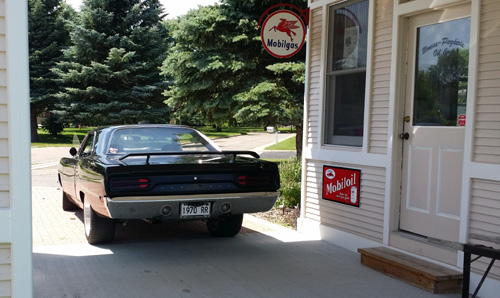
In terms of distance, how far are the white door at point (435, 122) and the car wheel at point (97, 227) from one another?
3.50 meters

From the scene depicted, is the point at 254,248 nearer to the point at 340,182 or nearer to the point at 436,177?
the point at 340,182

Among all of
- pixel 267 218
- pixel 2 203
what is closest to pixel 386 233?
pixel 267 218

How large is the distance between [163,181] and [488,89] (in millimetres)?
3341

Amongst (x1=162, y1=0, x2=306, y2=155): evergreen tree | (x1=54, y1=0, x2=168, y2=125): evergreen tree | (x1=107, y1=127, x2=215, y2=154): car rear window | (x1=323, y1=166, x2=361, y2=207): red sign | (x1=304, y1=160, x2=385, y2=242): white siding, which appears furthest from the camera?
(x1=54, y1=0, x2=168, y2=125): evergreen tree

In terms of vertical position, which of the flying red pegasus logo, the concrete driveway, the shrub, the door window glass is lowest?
the concrete driveway

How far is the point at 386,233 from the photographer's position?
5.75m

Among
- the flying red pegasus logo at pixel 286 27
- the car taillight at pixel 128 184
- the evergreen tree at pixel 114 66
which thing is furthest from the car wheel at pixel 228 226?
the evergreen tree at pixel 114 66

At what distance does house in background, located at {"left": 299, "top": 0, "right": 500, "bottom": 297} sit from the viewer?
15.2ft

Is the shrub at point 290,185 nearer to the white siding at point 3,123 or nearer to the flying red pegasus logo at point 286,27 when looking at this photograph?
the flying red pegasus logo at point 286,27

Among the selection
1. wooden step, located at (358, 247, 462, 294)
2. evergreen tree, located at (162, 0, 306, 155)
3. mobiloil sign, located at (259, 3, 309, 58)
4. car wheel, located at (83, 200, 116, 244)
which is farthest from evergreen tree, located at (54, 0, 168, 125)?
wooden step, located at (358, 247, 462, 294)

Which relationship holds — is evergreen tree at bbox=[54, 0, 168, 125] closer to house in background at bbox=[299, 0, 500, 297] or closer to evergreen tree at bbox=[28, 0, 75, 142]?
evergreen tree at bbox=[28, 0, 75, 142]

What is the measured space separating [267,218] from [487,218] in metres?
4.27

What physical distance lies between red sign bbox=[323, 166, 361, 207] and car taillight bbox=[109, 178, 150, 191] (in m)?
2.54

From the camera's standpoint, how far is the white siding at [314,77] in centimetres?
694
